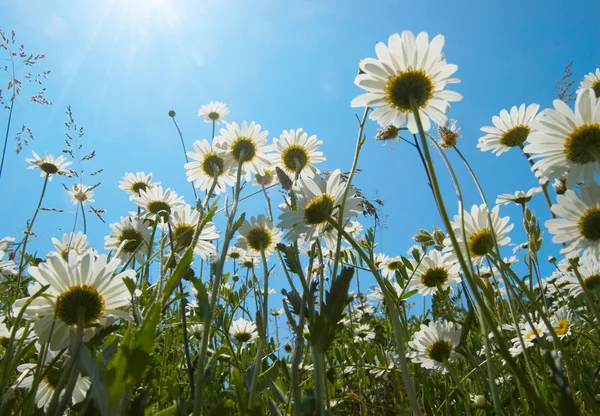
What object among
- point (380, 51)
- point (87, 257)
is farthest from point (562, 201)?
point (87, 257)

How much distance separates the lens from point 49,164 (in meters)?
3.65

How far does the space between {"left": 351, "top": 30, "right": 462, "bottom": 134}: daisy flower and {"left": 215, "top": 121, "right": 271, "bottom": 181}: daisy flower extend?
37.5 inches

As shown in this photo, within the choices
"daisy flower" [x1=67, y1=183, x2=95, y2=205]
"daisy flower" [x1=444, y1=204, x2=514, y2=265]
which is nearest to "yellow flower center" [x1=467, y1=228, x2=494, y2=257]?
"daisy flower" [x1=444, y1=204, x2=514, y2=265]

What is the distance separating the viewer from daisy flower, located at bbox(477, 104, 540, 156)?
2104 millimetres

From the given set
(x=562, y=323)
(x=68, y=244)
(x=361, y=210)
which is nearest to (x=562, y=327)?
(x=562, y=323)

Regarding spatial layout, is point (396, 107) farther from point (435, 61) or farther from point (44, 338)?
point (44, 338)

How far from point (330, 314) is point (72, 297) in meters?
0.66

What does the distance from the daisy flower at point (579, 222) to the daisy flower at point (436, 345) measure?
2.24ft

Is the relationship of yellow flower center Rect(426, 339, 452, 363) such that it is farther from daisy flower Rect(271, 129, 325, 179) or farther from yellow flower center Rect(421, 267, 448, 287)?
daisy flower Rect(271, 129, 325, 179)

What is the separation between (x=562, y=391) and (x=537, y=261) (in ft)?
3.49

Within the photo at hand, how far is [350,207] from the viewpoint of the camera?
1557 millimetres

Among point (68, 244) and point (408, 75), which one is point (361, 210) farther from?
point (68, 244)

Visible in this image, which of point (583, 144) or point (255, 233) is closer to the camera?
point (583, 144)

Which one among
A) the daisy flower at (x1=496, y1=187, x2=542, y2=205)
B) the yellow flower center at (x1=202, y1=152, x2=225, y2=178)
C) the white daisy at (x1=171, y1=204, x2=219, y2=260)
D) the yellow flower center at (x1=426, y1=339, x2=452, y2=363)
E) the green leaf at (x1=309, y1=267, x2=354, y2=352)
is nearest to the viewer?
the green leaf at (x1=309, y1=267, x2=354, y2=352)
